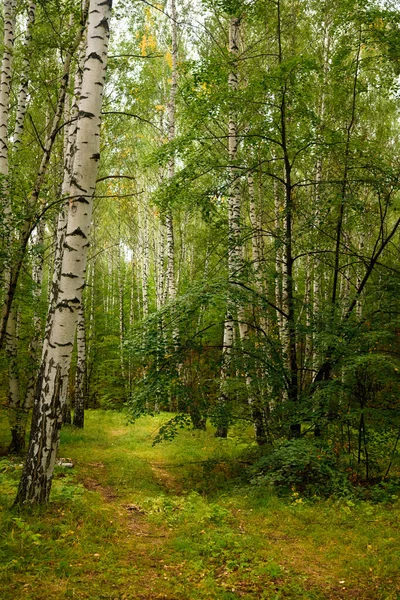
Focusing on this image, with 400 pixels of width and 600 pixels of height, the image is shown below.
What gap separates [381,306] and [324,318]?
3.05 ft

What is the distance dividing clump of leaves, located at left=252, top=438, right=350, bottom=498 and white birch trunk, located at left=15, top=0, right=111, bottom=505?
3.16 meters

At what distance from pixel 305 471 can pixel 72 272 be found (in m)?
5.05

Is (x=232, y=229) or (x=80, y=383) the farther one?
(x=80, y=383)

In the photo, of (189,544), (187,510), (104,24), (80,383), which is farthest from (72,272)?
(80,383)

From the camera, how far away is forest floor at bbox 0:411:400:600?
360 cm

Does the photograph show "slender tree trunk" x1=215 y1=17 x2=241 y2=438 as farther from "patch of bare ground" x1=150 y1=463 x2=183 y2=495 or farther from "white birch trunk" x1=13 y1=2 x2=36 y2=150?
"white birch trunk" x1=13 y1=2 x2=36 y2=150

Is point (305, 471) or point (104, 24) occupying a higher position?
point (104, 24)

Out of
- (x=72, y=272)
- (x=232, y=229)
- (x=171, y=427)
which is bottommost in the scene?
(x=171, y=427)

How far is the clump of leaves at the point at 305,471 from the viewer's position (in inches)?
233

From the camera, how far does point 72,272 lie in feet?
15.2

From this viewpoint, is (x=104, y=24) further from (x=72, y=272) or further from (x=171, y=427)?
(x=171, y=427)

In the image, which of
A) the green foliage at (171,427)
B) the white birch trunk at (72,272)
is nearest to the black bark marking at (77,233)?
the white birch trunk at (72,272)

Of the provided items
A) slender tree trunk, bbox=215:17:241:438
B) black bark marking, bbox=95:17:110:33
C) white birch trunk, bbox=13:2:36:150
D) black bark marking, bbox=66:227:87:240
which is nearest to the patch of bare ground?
slender tree trunk, bbox=215:17:241:438

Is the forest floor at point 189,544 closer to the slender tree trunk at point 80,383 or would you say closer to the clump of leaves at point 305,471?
the clump of leaves at point 305,471
